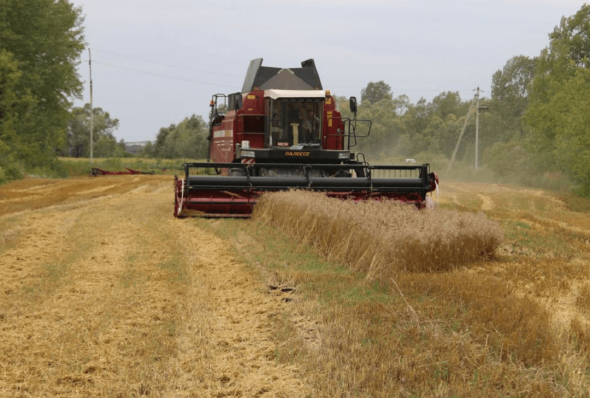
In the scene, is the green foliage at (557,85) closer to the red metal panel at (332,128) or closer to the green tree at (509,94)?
the red metal panel at (332,128)

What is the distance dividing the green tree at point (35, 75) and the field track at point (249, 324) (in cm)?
2567

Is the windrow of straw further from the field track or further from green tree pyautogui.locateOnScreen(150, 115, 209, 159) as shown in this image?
green tree pyautogui.locateOnScreen(150, 115, 209, 159)

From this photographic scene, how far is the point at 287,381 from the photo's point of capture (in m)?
4.64

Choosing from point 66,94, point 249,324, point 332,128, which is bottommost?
point 249,324

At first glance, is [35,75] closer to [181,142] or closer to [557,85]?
[557,85]

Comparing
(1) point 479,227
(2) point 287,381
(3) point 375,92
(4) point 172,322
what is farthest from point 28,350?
(3) point 375,92

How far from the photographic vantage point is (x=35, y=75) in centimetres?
3512

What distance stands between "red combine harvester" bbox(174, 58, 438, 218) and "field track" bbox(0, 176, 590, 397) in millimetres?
3787

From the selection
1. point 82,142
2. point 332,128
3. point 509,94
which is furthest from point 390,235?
point 82,142

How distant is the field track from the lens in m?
4.57

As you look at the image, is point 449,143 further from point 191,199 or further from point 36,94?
point 191,199

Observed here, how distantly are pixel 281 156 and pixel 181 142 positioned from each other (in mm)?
71143

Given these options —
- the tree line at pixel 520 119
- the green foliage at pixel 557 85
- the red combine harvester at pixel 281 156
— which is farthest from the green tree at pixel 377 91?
the red combine harvester at pixel 281 156

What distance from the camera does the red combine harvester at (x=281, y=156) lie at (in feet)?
48.5
